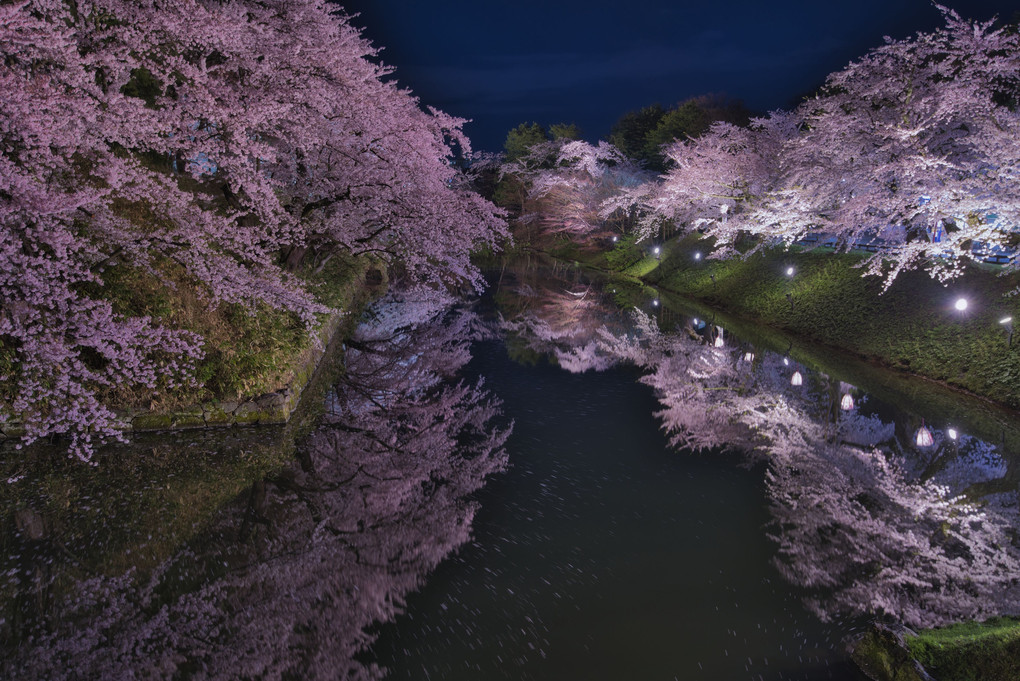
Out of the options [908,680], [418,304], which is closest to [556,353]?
[418,304]

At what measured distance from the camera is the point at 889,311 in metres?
17.1

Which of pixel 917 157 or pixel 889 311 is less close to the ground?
pixel 917 157

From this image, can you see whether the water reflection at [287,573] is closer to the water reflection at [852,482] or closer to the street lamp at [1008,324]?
the water reflection at [852,482]

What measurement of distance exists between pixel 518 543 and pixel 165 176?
9989 millimetres

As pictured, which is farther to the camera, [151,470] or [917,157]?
[917,157]

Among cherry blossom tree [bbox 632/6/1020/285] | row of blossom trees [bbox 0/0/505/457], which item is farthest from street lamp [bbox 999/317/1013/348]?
row of blossom trees [bbox 0/0/505/457]

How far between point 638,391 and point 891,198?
9.55 m

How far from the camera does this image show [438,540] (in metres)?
7.16

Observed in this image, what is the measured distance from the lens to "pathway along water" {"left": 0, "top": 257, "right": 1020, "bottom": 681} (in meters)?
5.34

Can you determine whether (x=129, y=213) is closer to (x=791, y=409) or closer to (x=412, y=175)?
(x=412, y=175)

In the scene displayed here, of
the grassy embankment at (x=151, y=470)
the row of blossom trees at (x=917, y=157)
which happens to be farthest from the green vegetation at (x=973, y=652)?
the row of blossom trees at (x=917, y=157)

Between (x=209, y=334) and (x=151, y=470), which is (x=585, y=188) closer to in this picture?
(x=209, y=334)

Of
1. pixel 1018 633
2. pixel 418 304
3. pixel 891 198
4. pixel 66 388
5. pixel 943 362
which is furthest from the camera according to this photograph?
pixel 418 304

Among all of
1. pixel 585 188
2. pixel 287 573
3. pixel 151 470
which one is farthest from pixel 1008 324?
pixel 585 188
